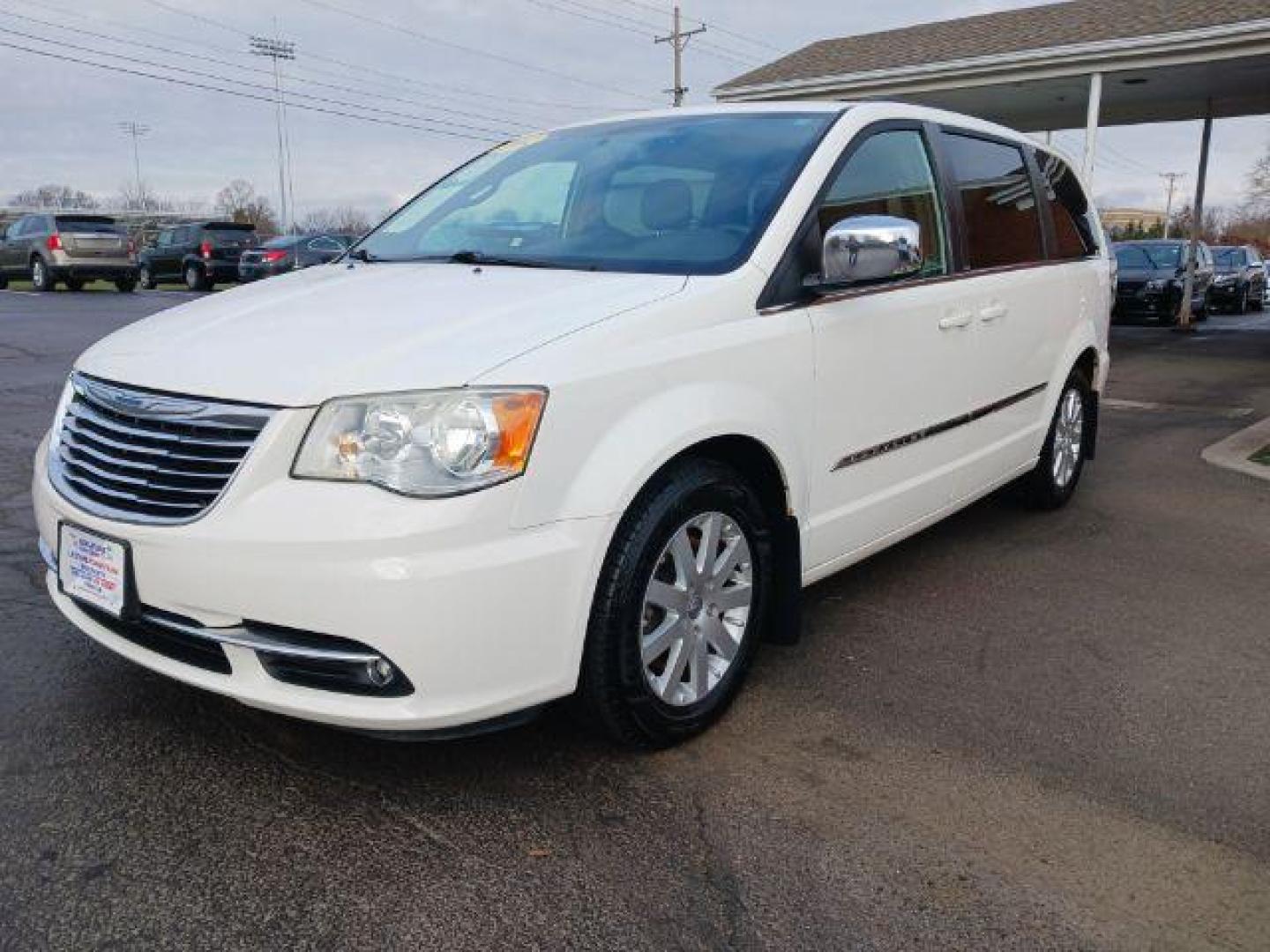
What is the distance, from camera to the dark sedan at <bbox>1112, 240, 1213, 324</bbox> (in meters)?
19.4

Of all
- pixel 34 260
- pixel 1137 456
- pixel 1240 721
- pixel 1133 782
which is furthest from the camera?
pixel 34 260

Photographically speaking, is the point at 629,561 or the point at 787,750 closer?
the point at 629,561

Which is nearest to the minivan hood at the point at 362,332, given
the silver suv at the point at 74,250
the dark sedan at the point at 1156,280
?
the dark sedan at the point at 1156,280

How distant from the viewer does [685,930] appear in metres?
2.21

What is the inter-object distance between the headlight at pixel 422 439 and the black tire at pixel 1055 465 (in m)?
3.57

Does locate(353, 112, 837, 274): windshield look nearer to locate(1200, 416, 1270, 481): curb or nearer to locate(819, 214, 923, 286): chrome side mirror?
locate(819, 214, 923, 286): chrome side mirror

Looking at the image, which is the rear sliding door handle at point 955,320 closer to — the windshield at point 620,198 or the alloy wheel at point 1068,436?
the windshield at point 620,198

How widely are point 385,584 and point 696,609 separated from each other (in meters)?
0.97

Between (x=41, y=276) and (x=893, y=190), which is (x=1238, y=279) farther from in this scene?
(x=41, y=276)

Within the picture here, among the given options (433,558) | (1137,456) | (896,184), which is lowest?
(1137,456)

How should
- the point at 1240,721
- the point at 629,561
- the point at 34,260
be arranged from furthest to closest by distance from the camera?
the point at 34,260 < the point at 1240,721 < the point at 629,561

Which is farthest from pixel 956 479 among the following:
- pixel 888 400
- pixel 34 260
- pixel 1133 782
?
pixel 34 260

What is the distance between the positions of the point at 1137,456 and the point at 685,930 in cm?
601

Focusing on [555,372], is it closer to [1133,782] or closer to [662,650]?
[662,650]
